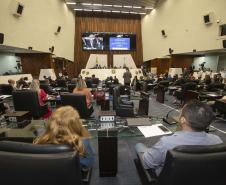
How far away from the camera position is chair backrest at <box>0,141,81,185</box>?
115 centimetres

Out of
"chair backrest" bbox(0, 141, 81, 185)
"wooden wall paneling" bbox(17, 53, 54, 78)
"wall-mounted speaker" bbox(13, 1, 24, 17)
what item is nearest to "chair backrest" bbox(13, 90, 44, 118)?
"chair backrest" bbox(0, 141, 81, 185)

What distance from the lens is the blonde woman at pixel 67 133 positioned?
1524mm

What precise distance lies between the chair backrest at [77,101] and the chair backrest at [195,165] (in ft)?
10.5

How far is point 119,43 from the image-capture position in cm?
2005

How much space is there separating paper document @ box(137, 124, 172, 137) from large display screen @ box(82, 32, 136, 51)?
17.7 m

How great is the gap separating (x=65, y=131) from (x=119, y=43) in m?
19.1

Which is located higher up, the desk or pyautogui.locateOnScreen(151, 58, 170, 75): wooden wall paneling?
pyautogui.locateOnScreen(151, 58, 170, 75): wooden wall paneling

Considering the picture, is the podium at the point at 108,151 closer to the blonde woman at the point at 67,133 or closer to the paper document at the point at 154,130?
the paper document at the point at 154,130

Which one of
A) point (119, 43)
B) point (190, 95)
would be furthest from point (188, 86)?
point (119, 43)

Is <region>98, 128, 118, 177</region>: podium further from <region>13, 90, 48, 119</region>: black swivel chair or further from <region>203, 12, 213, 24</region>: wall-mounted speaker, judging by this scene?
<region>203, 12, 213, 24</region>: wall-mounted speaker

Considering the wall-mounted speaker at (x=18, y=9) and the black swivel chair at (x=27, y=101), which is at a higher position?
the wall-mounted speaker at (x=18, y=9)

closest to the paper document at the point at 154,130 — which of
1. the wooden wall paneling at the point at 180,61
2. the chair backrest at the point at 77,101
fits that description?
the chair backrest at the point at 77,101

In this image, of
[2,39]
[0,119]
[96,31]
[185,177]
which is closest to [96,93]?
[0,119]

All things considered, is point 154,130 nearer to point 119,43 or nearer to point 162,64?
point 162,64
